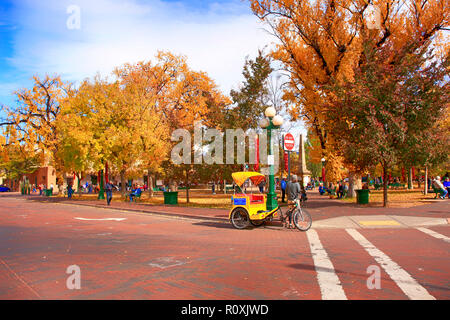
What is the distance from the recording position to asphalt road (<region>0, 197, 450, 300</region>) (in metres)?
5.61

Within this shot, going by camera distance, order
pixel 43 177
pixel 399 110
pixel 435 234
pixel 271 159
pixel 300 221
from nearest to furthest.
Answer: pixel 435 234 → pixel 300 221 → pixel 271 159 → pixel 399 110 → pixel 43 177

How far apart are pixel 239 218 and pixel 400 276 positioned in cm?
727

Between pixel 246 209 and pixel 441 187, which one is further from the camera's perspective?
pixel 441 187

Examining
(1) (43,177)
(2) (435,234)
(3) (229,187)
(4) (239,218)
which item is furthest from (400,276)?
(1) (43,177)

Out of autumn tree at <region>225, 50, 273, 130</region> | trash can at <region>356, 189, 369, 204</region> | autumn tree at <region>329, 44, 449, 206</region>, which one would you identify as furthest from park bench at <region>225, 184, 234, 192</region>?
autumn tree at <region>329, 44, 449, 206</region>

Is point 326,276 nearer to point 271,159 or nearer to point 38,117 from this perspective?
point 271,159

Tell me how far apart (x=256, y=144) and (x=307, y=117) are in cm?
1039

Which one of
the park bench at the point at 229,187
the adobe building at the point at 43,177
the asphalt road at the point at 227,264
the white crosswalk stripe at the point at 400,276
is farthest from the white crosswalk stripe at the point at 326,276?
the adobe building at the point at 43,177

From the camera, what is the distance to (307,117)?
3203 cm

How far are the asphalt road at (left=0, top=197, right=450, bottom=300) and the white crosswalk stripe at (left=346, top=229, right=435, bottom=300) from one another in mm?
16

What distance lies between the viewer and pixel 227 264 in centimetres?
750

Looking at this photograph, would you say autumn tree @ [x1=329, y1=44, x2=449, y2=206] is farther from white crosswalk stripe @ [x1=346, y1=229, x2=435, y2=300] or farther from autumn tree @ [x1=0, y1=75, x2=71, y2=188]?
autumn tree @ [x1=0, y1=75, x2=71, y2=188]
